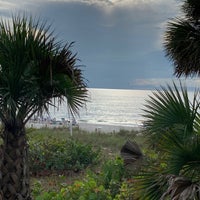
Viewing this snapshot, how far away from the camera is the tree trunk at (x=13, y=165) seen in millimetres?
5070

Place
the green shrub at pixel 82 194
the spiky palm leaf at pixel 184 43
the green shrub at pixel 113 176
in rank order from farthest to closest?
the spiky palm leaf at pixel 184 43, the green shrub at pixel 113 176, the green shrub at pixel 82 194

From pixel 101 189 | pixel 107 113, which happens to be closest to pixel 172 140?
pixel 101 189

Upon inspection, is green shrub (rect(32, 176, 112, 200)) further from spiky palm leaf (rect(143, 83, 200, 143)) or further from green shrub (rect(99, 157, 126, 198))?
spiky palm leaf (rect(143, 83, 200, 143))

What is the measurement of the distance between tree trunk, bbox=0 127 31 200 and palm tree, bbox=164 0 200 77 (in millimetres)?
3741

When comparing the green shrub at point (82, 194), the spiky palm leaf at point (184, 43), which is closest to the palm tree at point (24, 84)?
the green shrub at point (82, 194)

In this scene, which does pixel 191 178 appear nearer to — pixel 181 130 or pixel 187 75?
pixel 181 130

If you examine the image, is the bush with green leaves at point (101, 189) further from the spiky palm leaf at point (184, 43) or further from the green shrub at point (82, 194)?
the spiky palm leaf at point (184, 43)

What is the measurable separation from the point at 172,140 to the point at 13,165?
208cm

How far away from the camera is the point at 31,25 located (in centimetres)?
495

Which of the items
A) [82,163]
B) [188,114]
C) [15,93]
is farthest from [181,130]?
[82,163]

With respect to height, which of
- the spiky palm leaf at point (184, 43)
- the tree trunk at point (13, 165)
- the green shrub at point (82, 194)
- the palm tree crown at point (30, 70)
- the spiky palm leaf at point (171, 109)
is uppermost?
the spiky palm leaf at point (184, 43)

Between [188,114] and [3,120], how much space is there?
2136 mm

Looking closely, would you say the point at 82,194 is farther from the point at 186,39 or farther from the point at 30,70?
the point at 186,39

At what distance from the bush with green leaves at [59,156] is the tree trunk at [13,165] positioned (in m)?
5.41
